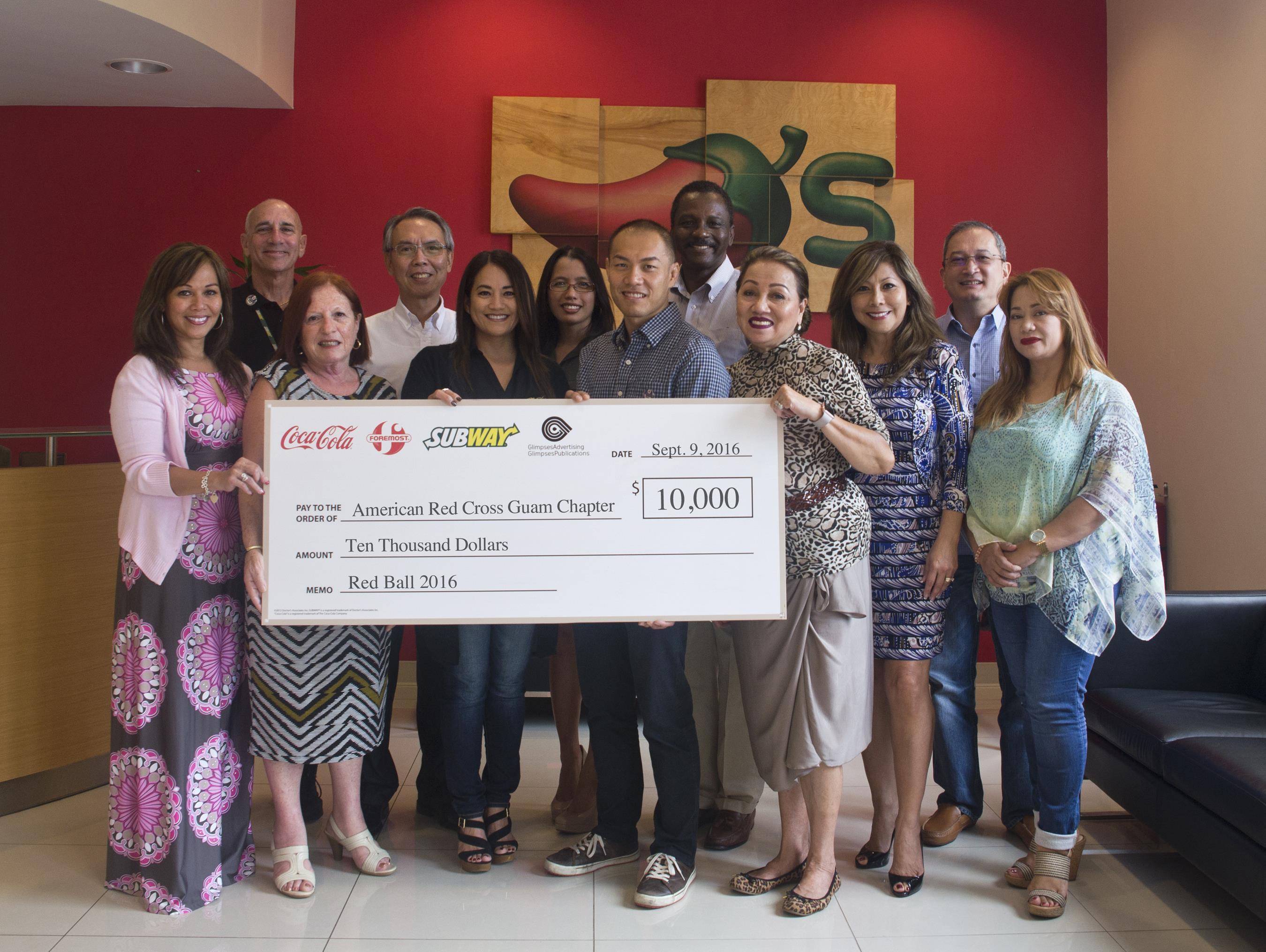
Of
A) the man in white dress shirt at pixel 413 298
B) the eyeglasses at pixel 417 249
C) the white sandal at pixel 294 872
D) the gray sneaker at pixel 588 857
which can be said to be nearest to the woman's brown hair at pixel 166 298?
the man in white dress shirt at pixel 413 298

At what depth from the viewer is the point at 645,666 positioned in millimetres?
2436

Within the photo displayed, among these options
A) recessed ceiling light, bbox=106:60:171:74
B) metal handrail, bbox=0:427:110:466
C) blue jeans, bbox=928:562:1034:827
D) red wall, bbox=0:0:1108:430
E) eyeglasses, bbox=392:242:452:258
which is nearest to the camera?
blue jeans, bbox=928:562:1034:827

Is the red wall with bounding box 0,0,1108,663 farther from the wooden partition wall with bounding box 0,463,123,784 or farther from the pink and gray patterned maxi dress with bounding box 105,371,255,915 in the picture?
the pink and gray patterned maxi dress with bounding box 105,371,255,915

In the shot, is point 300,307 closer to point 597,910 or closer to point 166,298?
point 166,298

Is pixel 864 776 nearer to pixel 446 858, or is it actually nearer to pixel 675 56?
pixel 446 858

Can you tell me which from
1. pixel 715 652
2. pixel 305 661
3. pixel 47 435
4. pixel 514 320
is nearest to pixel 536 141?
pixel 514 320

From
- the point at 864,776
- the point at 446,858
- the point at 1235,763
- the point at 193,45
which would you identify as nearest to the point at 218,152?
the point at 193,45

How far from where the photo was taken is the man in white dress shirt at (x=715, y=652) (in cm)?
288

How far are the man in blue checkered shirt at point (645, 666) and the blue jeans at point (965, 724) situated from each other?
0.83 meters

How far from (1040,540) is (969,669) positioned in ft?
2.36

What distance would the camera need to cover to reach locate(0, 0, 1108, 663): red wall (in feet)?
14.7

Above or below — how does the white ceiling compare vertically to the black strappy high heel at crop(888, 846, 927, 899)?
above

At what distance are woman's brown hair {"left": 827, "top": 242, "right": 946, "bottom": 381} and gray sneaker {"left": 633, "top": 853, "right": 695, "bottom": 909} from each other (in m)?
1.37

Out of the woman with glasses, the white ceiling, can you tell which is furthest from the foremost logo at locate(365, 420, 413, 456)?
the white ceiling
